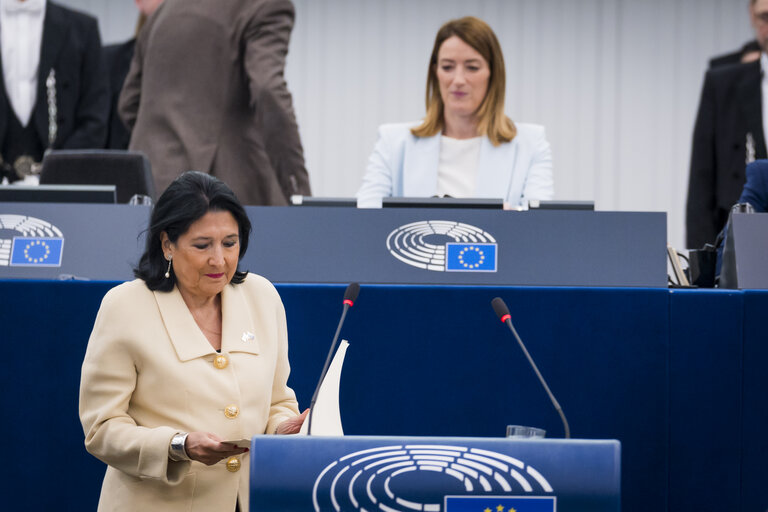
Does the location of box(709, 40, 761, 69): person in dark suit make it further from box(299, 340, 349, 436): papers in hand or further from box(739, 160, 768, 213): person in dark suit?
box(299, 340, 349, 436): papers in hand

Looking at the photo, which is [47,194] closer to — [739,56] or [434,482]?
[434,482]

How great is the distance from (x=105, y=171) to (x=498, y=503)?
7.60 ft

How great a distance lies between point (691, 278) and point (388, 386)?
3.31ft

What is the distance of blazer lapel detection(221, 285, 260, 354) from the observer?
2.19 meters

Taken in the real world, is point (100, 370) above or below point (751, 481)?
above

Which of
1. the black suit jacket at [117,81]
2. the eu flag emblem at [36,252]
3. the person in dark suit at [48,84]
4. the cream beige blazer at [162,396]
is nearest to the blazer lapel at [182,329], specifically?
the cream beige blazer at [162,396]

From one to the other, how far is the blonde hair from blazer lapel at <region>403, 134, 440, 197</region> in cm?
3

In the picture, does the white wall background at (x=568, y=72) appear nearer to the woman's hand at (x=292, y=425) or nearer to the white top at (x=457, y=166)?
the white top at (x=457, y=166)

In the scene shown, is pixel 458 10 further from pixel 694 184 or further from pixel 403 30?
pixel 694 184

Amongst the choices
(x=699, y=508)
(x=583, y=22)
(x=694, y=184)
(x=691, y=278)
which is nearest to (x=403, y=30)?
(x=583, y=22)

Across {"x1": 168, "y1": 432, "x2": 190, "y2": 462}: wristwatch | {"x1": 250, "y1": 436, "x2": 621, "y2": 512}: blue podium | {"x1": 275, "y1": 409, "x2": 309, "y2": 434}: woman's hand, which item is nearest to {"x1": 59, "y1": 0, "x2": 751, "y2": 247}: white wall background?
{"x1": 275, "y1": 409, "x2": 309, "y2": 434}: woman's hand

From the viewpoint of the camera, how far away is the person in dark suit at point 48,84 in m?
4.62

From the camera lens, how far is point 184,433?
2.04m

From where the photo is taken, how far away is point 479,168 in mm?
3561
